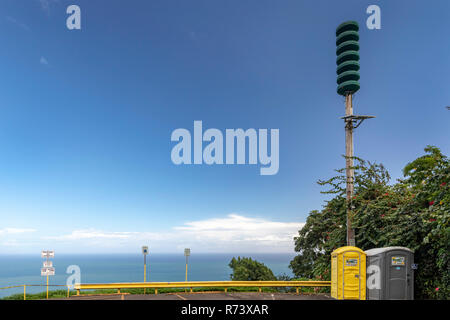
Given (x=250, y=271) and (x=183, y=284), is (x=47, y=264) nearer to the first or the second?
(x=183, y=284)

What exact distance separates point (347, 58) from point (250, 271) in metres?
25.8

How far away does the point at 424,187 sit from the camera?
15266 millimetres

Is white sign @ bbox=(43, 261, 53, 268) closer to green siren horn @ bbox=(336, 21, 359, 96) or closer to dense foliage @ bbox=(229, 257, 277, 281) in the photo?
green siren horn @ bbox=(336, 21, 359, 96)

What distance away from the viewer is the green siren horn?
22.5 meters

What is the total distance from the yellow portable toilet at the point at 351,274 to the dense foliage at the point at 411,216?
2207 millimetres

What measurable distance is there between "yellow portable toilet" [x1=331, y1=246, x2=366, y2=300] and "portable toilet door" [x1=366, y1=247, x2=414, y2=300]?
75 cm

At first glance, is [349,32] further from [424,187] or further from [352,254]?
[352,254]

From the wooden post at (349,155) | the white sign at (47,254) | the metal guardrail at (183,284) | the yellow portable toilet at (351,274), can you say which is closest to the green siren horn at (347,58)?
the wooden post at (349,155)

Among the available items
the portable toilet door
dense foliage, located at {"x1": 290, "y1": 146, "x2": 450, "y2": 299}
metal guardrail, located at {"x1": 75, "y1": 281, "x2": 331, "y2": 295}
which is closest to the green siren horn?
dense foliage, located at {"x1": 290, "y1": 146, "x2": 450, "y2": 299}

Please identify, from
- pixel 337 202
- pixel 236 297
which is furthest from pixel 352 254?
pixel 337 202

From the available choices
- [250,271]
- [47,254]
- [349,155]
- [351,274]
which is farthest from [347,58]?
[250,271]

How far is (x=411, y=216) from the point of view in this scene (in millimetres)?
15758
